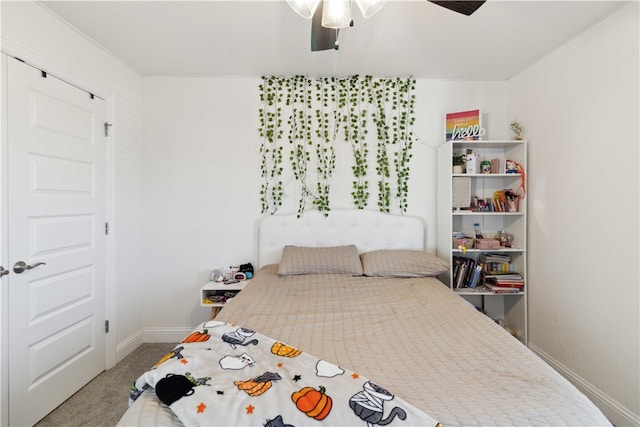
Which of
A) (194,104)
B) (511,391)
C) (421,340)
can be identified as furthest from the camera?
(194,104)

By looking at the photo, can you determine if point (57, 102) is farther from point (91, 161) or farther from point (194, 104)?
point (194, 104)

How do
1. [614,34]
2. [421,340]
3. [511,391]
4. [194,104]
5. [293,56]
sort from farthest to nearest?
[194,104] < [293,56] < [614,34] < [421,340] < [511,391]

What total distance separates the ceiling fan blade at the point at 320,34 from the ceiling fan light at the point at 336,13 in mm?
151

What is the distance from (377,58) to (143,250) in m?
2.74

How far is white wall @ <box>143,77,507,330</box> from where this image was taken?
2.87 metres

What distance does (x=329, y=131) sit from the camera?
2883 millimetres

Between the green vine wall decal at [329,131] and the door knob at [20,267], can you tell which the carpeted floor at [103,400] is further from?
the green vine wall decal at [329,131]

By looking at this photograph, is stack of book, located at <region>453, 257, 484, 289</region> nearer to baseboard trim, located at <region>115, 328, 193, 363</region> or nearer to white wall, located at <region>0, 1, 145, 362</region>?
baseboard trim, located at <region>115, 328, 193, 363</region>

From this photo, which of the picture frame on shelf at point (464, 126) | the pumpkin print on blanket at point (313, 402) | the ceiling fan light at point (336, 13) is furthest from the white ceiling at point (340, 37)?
the pumpkin print on blanket at point (313, 402)

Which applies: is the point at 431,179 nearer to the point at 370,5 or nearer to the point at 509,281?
the point at 509,281

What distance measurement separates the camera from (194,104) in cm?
287

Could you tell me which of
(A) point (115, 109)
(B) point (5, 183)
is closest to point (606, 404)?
(B) point (5, 183)

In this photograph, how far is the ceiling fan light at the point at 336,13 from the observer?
134cm

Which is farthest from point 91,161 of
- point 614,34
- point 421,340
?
point 614,34
